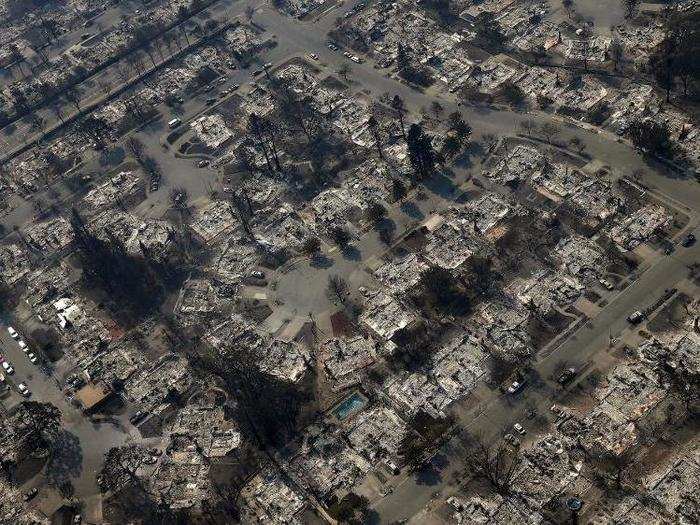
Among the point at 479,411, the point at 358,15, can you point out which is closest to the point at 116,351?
the point at 479,411

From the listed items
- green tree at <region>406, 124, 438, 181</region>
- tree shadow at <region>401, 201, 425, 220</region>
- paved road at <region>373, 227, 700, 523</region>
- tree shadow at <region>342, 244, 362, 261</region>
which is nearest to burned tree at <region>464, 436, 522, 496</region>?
paved road at <region>373, 227, 700, 523</region>

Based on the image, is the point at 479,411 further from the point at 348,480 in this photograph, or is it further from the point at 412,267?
the point at 412,267

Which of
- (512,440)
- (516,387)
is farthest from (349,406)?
(516,387)

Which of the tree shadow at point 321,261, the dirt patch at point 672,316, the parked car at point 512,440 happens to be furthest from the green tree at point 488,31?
the parked car at point 512,440

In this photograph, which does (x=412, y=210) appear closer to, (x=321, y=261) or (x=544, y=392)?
(x=321, y=261)

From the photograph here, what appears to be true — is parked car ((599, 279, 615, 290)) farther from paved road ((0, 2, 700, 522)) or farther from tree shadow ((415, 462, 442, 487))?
tree shadow ((415, 462, 442, 487))

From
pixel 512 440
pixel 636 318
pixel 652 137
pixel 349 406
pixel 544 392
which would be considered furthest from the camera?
pixel 652 137
